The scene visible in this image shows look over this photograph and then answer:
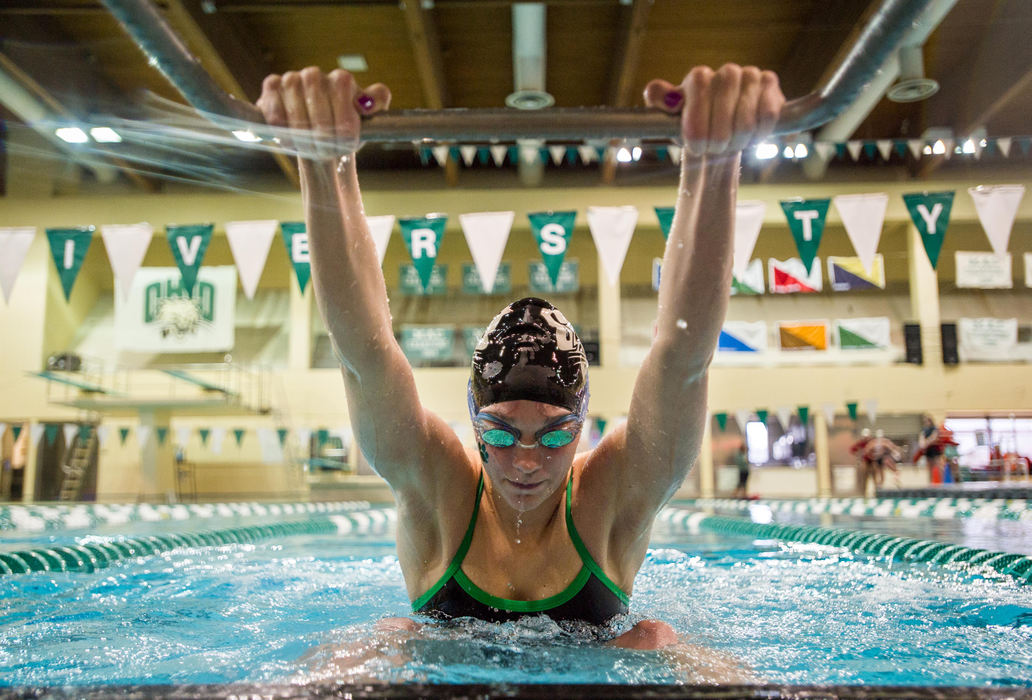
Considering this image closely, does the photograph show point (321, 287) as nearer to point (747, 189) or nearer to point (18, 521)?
point (18, 521)

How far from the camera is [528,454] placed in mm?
1932

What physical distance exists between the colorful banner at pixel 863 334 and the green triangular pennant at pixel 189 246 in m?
13.3

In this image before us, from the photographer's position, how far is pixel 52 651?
227cm

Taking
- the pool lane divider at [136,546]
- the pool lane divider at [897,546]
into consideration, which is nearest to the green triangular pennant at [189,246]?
the pool lane divider at [136,546]

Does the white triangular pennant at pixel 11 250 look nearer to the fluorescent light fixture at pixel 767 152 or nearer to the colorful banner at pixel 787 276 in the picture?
the fluorescent light fixture at pixel 767 152

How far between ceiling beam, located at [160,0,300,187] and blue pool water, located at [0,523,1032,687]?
8926 mm

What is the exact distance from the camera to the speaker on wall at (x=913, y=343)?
1725cm

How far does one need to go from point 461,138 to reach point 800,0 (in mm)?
11828

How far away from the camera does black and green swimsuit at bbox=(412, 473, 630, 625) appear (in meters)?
2.12

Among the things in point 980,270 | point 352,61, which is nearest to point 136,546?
point 352,61

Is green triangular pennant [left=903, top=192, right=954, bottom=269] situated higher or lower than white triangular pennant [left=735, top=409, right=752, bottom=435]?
higher

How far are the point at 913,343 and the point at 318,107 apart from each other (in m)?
18.2

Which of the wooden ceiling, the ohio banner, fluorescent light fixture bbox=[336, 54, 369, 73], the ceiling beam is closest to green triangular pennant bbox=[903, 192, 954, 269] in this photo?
the wooden ceiling

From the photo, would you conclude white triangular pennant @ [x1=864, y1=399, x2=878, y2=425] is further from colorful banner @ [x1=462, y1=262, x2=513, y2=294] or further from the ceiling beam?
the ceiling beam
